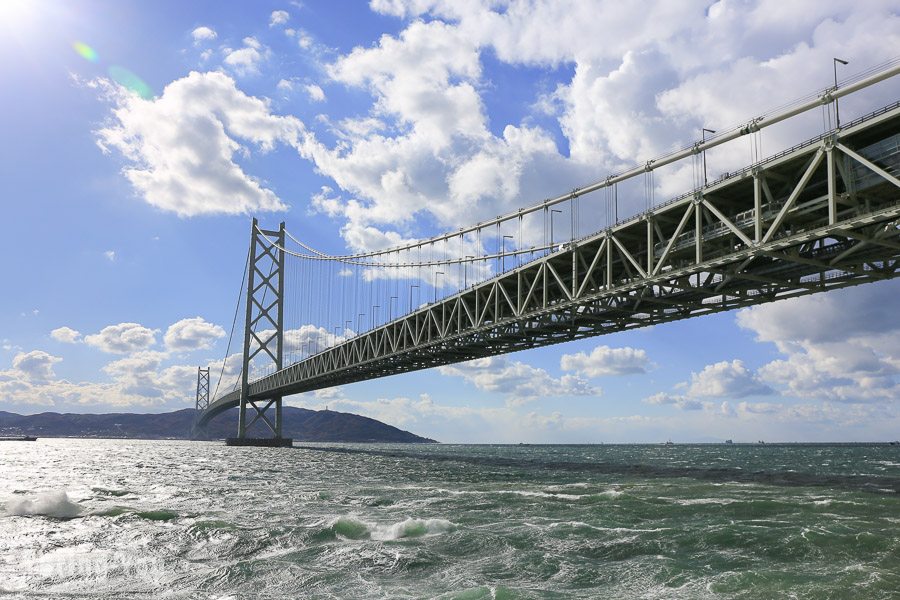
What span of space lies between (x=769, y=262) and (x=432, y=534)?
21451 mm

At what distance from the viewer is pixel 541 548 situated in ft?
43.9

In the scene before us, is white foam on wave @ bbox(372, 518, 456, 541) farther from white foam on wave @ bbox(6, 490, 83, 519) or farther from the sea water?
white foam on wave @ bbox(6, 490, 83, 519)

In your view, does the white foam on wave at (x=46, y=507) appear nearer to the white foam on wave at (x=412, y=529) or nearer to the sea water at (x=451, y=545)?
the sea water at (x=451, y=545)

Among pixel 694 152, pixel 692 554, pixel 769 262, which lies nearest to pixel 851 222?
pixel 769 262

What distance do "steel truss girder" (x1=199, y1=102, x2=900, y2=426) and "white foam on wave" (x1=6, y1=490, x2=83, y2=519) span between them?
2414 cm

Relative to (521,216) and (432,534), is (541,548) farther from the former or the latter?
(521,216)

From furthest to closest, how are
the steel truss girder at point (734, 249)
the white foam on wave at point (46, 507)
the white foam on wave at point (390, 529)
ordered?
the steel truss girder at point (734, 249), the white foam on wave at point (46, 507), the white foam on wave at point (390, 529)

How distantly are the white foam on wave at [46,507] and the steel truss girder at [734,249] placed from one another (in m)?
24.1

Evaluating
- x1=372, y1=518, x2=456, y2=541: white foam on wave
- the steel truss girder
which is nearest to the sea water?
x1=372, y1=518, x2=456, y2=541: white foam on wave

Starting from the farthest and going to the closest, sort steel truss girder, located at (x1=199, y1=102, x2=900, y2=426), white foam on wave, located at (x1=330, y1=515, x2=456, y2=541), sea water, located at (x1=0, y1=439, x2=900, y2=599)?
1. steel truss girder, located at (x1=199, y1=102, x2=900, y2=426)
2. white foam on wave, located at (x1=330, y1=515, x2=456, y2=541)
3. sea water, located at (x1=0, y1=439, x2=900, y2=599)

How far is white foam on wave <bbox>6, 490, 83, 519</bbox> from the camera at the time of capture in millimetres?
17984

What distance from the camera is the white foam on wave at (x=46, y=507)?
18.0 m

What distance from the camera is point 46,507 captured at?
18469mm

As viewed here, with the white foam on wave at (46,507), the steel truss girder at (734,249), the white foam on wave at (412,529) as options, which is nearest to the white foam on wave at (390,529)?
the white foam on wave at (412,529)
